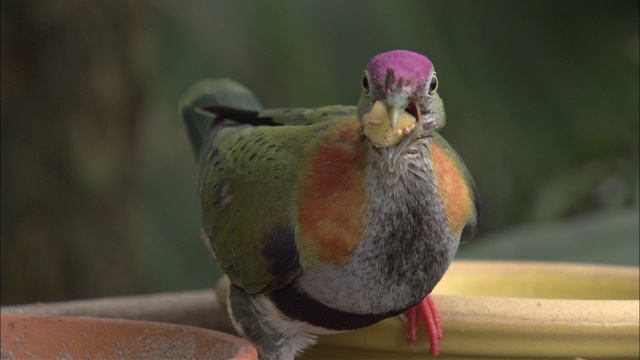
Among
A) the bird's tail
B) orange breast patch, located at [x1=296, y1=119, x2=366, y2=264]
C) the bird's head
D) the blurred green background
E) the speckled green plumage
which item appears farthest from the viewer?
the blurred green background

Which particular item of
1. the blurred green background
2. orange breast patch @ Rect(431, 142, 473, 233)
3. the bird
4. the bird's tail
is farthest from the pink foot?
the blurred green background

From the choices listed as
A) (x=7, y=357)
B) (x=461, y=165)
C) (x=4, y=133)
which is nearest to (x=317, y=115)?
(x=461, y=165)

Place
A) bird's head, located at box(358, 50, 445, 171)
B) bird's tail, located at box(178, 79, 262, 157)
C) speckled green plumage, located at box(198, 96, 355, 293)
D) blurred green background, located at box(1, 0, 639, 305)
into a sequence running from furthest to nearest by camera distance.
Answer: blurred green background, located at box(1, 0, 639, 305), bird's tail, located at box(178, 79, 262, 157), speckled green plumage, located at box(198, 96, 355, 293), bird's head, located at box(358, 50, 445, 171)

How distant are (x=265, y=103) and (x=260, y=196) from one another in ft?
10.0

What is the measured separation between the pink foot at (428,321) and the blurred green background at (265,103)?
1655mm

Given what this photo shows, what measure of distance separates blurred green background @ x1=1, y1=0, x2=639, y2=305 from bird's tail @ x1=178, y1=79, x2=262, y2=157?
21.9 inches

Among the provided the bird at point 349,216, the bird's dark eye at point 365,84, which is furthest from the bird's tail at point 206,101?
the bird's dark eye at point 365,84

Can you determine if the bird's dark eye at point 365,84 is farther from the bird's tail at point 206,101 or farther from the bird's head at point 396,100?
the bird's tail at point 206,101

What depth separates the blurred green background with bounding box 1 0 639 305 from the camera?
328 centimetres

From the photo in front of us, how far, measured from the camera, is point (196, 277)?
17.1ft

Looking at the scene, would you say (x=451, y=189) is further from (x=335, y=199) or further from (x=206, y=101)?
(x=206, y=101)

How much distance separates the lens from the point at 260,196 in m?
1.89

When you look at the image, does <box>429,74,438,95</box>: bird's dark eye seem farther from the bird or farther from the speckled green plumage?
the speckled green plumage

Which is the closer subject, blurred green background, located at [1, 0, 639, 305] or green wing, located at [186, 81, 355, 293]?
green wing, located at [186, 81, 355, 293]
